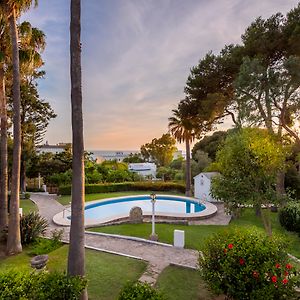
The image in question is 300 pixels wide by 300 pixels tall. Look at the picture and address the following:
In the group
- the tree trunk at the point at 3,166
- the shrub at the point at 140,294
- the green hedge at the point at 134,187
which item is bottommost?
the green hedge at the point at 134,187

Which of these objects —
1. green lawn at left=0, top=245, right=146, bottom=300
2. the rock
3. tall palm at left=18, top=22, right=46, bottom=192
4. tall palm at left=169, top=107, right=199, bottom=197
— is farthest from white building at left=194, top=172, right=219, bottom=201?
tall palm at left=18, top=22, right=46, bottom=192

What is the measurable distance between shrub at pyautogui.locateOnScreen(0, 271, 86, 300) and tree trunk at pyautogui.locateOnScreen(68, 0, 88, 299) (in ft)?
1.37

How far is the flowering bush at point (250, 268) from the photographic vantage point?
18.1 ft

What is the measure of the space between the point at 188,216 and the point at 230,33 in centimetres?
1350

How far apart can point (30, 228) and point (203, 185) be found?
16.8m

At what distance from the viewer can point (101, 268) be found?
838cm

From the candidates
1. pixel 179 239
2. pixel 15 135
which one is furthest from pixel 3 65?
pixel 179 239

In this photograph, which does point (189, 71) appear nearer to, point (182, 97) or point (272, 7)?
point (182, 97)

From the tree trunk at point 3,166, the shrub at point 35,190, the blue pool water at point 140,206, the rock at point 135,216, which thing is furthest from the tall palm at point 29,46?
the shrub at point 35,190

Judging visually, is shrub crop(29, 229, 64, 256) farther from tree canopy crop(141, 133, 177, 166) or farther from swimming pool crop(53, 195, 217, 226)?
tree canopy crop(141, 133, 177, 166)

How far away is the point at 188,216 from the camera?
16812 mm

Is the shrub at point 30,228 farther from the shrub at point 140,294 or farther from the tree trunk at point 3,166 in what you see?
the shrub at point 140,294

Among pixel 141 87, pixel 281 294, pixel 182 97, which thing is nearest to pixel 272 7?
pixel 182 97

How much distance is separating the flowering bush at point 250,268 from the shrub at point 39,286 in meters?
3.16
